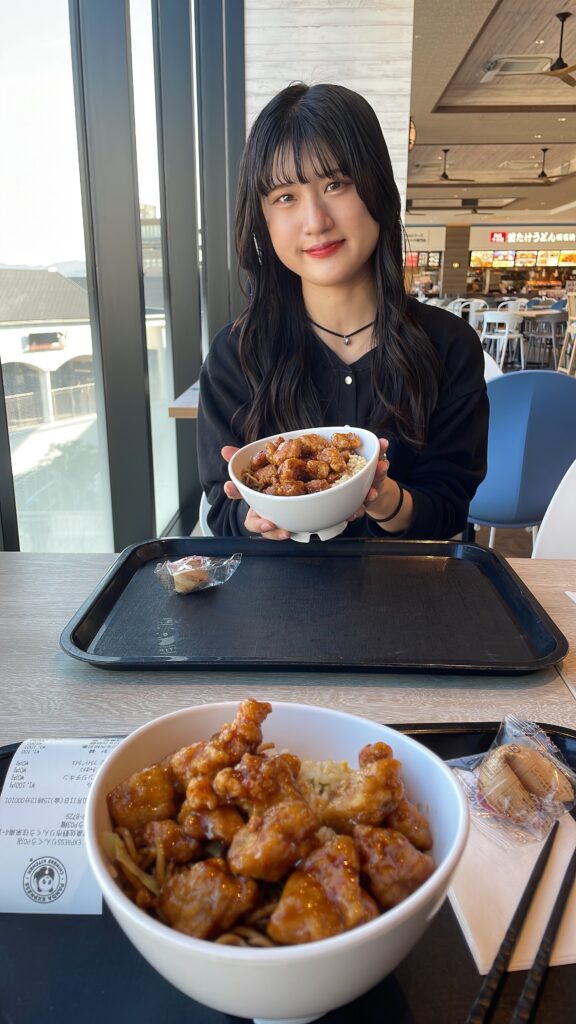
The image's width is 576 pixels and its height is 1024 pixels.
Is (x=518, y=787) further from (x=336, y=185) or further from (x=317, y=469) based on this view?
(x=336, y=185)

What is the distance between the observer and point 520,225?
21922mm

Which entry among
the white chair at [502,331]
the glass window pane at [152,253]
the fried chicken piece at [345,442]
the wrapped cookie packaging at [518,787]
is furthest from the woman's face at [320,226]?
the white chair at [502,331]

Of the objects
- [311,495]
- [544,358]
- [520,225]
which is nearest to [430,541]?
[311,495]

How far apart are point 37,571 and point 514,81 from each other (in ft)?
28.6

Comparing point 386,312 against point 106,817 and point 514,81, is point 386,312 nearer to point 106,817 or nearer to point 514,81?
point 106,817

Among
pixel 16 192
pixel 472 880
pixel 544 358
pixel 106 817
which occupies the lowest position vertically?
pixel 544 358

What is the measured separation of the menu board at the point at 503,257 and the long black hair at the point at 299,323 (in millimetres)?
23551

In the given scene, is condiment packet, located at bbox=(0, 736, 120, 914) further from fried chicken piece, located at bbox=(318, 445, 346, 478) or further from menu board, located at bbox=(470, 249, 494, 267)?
menu board, located at bbox=(470, 249, 494, 267)

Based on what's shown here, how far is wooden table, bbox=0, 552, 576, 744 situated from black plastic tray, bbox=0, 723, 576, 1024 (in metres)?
0.24

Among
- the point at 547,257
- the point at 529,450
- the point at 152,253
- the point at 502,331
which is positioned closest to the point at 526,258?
the point at 547,257

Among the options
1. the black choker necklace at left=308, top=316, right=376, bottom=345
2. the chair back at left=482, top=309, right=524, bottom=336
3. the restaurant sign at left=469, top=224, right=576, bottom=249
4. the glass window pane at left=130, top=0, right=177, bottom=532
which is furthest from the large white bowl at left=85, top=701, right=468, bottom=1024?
the restaurant sign at left=469, top=224, right=576, bottom=249

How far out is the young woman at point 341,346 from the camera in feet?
4.18

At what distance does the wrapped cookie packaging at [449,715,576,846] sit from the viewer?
1.74ft

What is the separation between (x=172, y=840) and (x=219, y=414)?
124cm
